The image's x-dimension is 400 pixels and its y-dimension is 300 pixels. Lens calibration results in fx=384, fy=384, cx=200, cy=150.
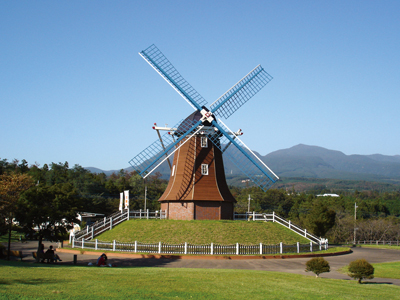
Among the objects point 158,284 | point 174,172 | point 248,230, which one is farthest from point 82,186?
point 158,284

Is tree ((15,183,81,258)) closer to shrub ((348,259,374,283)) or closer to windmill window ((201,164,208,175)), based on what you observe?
windmill window ((201,164,208,175))

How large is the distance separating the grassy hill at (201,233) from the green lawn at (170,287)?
1484 cm

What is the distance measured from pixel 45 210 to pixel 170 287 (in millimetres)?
12874

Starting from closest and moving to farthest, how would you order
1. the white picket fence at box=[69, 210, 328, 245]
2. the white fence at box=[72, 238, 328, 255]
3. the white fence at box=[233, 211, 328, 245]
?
the white fence at box=[72, 238, 328, 255], the white picket fence at box=[69, 210, 328, 245], the white fence at box=[233, 211, 328, 245]

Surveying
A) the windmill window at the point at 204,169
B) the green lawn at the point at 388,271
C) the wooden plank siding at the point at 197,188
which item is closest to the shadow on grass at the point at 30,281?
the green lawn at the point at 388,271

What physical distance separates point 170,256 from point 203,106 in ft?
51.5

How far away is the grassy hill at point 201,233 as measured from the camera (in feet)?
102

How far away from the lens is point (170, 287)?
42.8ft

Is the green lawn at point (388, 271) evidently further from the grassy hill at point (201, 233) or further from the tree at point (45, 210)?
the tree at point (45, 210)

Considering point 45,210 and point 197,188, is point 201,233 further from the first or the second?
point 45,210

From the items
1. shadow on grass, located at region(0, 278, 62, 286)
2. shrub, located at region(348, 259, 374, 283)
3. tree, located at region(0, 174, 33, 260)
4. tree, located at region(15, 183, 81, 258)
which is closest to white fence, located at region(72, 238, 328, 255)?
tree, located at region(15, 183, 81, 258)

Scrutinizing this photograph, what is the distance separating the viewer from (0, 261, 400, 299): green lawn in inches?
434

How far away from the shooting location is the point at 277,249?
96.2ft

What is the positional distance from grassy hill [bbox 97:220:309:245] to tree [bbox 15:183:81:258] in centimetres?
858
